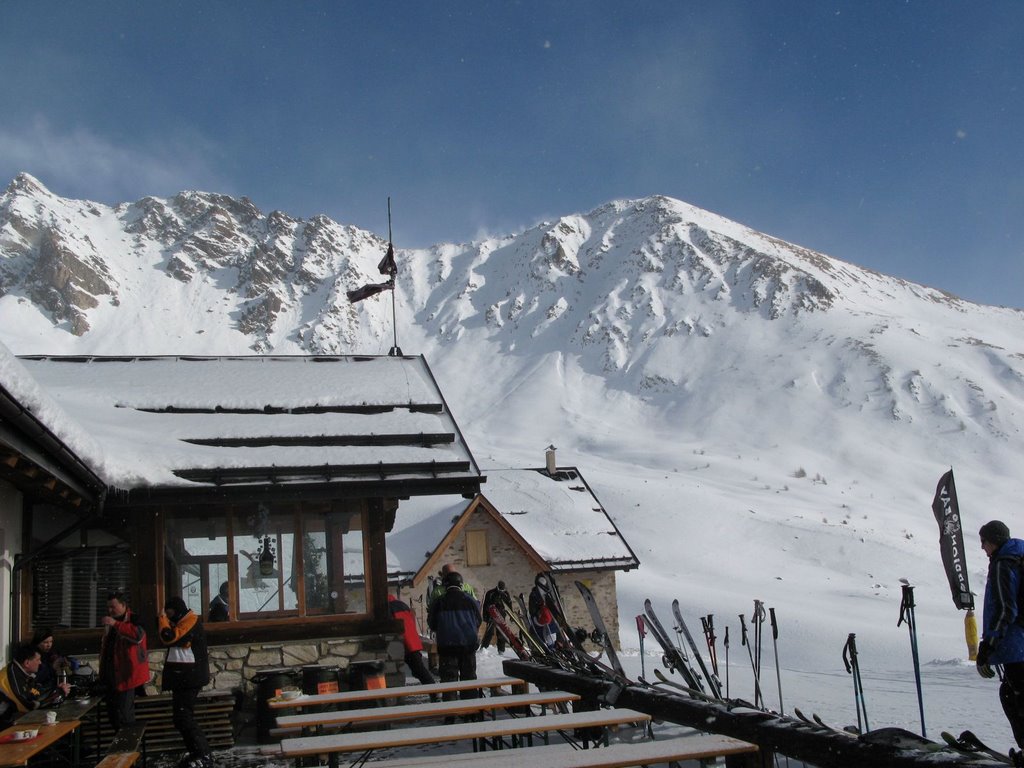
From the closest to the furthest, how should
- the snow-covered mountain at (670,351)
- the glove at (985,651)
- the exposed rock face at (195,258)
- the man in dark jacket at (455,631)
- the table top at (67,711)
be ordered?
the glove at (985,651) < the table top at (67,711) < the man in dark jacket at (455,631) < the snow-covered mountain at (670,351) < the exposed rock face at (195,258)

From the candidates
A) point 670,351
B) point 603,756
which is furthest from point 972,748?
point 670,351

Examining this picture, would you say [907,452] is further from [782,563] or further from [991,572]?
[991,572]

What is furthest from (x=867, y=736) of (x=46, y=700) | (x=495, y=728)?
(x=46, y=700)

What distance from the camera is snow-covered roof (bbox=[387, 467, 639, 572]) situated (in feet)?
89.9

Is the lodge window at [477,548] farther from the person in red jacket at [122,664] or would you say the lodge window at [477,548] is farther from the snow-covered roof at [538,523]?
the person in red jacket at [122,664]

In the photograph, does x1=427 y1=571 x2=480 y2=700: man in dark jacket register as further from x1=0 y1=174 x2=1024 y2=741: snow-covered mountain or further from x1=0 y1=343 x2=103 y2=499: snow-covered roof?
x1=0 y1=174 x2=1024 y2=741: snow-covered mountain

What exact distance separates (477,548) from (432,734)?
22.2 m

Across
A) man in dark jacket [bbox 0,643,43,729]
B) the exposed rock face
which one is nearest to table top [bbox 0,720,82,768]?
man in dark jacket [bbox 0,643,43,729]

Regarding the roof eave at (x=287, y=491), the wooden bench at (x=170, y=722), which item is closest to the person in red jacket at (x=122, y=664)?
the wooden bench at (x=170, y=722)

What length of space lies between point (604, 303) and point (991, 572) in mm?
121656

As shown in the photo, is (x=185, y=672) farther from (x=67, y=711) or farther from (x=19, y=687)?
(x=19, y=687)

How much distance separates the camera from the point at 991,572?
219 inches

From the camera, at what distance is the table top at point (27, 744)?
5324 millimetres

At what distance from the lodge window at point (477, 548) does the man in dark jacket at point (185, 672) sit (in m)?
19.5
